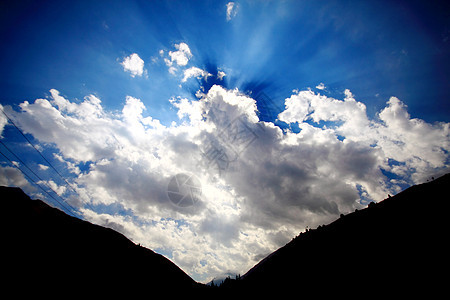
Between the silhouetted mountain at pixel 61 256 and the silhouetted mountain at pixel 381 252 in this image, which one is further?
the silhouetted mountain at pixel 61 256

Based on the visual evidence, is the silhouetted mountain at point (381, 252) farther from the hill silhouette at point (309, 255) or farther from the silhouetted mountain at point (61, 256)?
the silhouetted mountain at point (61, 256)

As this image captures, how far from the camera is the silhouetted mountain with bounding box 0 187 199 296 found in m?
23.6

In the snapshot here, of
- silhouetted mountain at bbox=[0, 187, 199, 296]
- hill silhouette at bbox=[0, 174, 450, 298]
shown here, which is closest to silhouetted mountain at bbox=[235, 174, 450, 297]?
hill silhouette at bbox=[0, 174, 450, 298]

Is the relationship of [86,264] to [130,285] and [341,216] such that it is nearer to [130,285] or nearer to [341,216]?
[130,285]

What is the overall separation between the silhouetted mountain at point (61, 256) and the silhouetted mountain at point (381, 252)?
1302 inches

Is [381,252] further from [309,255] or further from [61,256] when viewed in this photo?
[61,256]

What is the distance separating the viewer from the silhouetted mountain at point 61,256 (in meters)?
23.6

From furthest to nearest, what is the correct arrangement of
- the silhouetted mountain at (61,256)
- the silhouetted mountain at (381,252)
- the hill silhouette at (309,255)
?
1. the silhouetted mountain at (61,256)
2. the hill silhouette at (309,255)
3. the silhouetted mountain at (381,252)

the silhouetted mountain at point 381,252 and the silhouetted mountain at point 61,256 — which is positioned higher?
the silhouetted mountain at point 381,252

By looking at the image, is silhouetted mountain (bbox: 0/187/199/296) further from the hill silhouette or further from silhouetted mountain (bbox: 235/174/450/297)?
silhouetted mountain (bbox: 235/174/450/297)

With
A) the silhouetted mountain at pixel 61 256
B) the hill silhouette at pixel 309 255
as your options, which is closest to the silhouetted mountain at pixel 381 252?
the hill silhouette at pixel 309 255

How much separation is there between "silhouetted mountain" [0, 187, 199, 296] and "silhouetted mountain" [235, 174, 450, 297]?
33.1 meters

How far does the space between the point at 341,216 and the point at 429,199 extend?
18.9 metres

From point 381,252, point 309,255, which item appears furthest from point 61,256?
point 381,252
